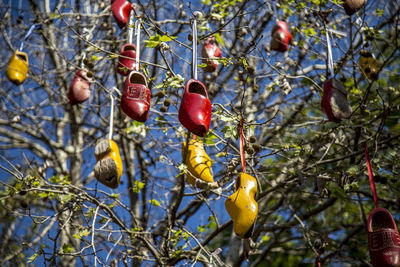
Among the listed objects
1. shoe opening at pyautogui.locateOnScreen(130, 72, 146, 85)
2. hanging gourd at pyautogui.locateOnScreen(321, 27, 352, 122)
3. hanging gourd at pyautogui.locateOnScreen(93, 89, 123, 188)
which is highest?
shoe opening at pyautogui.locateOnScreen(130, 72, 146, 85)

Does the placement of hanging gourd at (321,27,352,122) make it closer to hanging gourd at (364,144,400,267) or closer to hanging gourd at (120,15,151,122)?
hanging gourd at (364,144,400,267)

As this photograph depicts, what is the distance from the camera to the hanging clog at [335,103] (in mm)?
2682

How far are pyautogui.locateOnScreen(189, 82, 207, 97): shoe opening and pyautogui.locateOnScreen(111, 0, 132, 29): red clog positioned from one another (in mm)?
1160

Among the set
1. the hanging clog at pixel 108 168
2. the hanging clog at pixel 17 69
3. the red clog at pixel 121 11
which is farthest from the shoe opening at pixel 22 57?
the hanging clog at pixel 108 168

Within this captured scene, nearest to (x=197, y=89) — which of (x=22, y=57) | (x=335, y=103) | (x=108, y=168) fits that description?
(x=108, y=168)

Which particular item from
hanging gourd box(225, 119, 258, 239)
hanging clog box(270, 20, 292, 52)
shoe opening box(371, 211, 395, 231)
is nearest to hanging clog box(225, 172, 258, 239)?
hanging gourd box(225, 119, 258, 239)

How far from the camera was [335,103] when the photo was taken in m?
2.69

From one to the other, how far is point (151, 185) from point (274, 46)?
1645 millimetres

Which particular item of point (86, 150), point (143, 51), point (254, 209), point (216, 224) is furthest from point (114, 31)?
point (254, 209)

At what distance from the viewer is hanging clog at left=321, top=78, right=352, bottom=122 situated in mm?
2682

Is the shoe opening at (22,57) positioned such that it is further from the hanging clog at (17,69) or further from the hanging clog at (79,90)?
the hanging clog at (79,90)

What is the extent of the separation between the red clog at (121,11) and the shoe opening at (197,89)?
45.7 inches

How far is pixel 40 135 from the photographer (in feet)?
20.6

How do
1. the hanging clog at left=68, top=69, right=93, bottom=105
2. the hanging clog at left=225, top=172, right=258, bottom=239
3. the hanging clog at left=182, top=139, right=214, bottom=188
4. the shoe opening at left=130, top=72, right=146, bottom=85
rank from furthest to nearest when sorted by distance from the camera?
the hanging clog at left=68, top=69, right=93, bottom=105, the hanging clog at left=182, top=139, right=214, bottom=188, the shoe opening at left=130, top=72, right=146, bottom=85, the hanging clog at left=225, top=172, right=258, bottom=239
